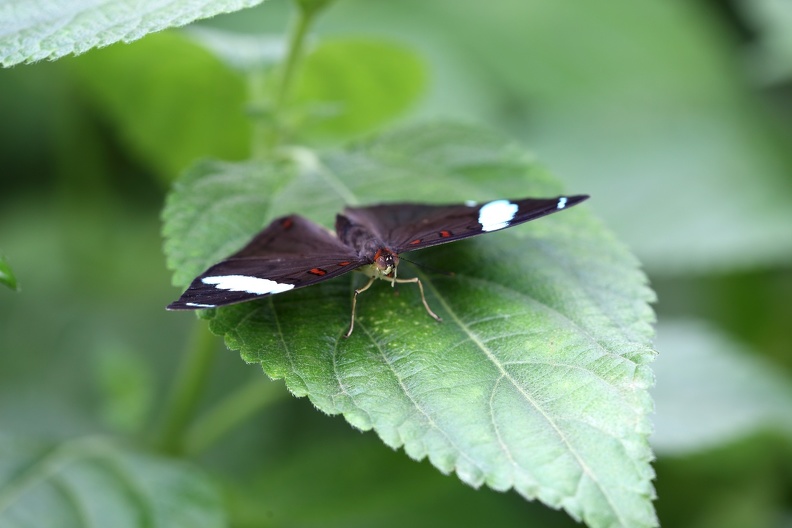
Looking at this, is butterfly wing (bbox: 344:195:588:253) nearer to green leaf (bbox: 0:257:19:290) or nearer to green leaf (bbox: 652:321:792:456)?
green leaf (bbox: 0:257:19:290)

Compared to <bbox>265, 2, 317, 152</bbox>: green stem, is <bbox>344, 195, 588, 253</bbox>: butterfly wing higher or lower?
lower

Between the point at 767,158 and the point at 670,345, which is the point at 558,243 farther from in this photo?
the point at 767,158

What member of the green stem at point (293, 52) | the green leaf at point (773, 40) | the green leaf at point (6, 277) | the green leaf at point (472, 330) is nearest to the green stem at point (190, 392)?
the green leaf at point (472, 330)

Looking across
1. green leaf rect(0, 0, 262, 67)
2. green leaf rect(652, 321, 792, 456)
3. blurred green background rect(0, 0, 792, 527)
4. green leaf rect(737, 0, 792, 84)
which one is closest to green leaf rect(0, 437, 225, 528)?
blurred green background rect(0, 0, 792, 527)

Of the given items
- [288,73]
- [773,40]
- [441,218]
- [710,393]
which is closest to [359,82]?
[288,73]

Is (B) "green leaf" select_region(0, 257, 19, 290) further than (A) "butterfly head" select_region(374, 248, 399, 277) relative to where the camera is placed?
No

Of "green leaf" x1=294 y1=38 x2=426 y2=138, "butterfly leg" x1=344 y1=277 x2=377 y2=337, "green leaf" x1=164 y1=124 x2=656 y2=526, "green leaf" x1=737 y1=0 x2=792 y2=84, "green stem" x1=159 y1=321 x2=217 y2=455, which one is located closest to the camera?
"green leaf" x1=164 y1=124 x2=656 y2=526

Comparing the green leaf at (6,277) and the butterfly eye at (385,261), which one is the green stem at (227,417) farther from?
the green leaf at (6,277)
